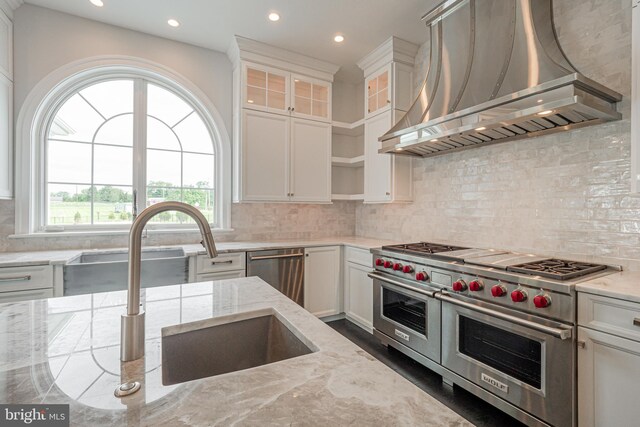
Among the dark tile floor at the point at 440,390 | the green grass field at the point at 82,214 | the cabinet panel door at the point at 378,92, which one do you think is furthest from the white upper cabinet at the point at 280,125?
the dark tile floor at the point at 440,390

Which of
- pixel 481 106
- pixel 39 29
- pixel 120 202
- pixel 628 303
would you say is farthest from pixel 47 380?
pixel 39 29

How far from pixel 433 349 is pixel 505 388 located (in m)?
0.50

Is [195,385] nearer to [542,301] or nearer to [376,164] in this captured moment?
[542,301]

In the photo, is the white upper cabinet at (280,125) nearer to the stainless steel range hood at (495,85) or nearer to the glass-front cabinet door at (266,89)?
the glass-front cabinet door at (266,89)

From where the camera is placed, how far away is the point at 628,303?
1.33 m

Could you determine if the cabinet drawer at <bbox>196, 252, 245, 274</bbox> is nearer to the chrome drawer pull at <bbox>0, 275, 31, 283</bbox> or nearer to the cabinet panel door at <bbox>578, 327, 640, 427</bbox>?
the chrome drawer pull at <bbox>0, 275, 31, 283</bbox>

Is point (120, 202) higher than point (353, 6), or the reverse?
point (353, 6)

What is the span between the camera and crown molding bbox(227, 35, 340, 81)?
3.09 m

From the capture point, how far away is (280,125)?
330cm

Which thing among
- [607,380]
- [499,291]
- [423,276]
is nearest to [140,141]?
[423,276]

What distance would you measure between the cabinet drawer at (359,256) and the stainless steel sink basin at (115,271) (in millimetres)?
1608

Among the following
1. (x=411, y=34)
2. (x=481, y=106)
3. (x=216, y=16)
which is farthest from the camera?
(x=411, y=34)

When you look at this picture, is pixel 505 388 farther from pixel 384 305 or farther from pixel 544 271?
pixel 384 305

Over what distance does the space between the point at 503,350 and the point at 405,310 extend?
0.79m
